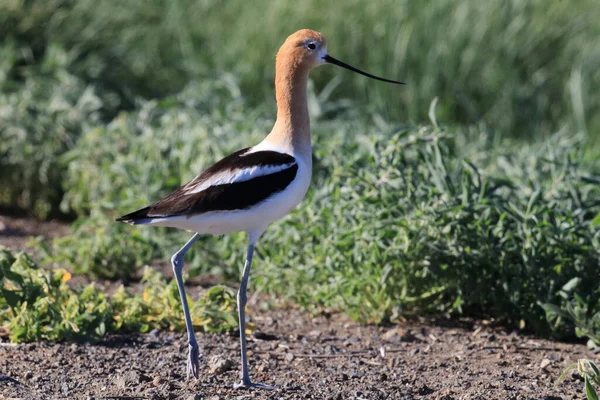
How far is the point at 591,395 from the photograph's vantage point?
3.24 metres

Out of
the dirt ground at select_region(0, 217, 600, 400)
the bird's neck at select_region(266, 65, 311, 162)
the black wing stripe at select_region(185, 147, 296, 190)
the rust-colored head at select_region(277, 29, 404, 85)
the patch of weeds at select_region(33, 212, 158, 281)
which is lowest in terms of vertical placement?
the dirt ground at select_region(0, 217, 600, 400)

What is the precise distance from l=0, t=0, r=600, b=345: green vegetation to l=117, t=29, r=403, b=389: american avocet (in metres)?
0.62

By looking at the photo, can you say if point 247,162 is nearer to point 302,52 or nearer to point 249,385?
point 302,52

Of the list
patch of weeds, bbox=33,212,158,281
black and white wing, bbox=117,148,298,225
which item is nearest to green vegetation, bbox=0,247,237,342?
black and white wing, bbox=117,148,298,225

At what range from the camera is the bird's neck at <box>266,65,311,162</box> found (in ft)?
13.1

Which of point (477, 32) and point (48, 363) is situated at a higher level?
point (477, 32)

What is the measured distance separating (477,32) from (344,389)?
4810 millimetres

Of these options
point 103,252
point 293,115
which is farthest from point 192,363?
point 103,252

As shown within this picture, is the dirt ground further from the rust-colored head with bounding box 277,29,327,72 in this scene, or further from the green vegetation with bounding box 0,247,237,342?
the rust-colored head with bounding box 277,29,327,72

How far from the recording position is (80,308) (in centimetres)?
423

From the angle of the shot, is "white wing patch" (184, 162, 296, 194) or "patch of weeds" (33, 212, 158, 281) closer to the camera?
"white wing patch" (184, 162, 296, 194)

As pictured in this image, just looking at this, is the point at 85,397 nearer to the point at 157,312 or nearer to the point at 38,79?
the point at 157,312

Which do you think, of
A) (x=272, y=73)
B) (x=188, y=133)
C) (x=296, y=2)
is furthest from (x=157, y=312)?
(x=296, y=2)

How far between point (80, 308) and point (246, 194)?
991 mm
